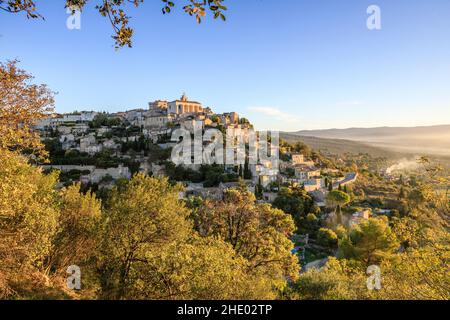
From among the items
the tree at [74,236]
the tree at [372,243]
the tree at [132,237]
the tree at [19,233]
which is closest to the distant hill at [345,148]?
the tree at [372,243]

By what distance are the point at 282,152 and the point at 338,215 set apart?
4015cm

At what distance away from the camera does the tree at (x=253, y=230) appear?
37.8 feet

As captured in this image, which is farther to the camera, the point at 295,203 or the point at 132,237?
the point at 295,203

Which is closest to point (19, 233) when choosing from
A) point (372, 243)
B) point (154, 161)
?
point (372, 243)

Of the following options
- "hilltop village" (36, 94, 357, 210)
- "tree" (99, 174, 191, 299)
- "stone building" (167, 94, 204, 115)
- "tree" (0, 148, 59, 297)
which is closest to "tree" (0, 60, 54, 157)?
"tree" (0, 148, 59, 297)

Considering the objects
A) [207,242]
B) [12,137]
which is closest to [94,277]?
[207,242]

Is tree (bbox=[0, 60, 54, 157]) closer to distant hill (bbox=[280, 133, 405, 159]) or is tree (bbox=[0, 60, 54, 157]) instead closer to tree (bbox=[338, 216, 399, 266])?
tree (bbox=[338, 216, 399, 266])

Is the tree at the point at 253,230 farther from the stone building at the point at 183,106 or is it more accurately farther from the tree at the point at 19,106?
the stone building at the point at 183,106

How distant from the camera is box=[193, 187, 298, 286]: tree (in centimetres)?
1152

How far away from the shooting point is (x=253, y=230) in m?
12.2

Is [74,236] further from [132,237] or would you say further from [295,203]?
[295,203]
